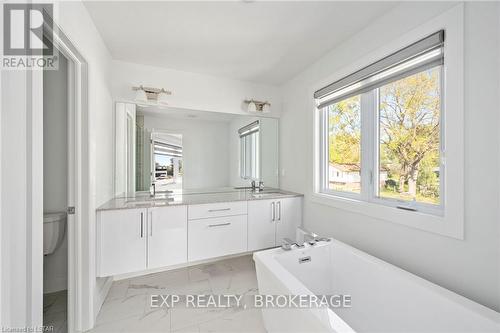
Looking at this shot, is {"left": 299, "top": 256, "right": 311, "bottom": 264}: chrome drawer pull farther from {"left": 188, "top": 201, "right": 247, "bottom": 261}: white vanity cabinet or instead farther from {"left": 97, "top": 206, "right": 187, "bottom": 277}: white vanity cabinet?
{"left": 97, "top": 206, "right": 187, "bottom": 277}: white vanity cabinet

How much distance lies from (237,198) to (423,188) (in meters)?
1.70

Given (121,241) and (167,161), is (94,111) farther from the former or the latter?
(121,241)

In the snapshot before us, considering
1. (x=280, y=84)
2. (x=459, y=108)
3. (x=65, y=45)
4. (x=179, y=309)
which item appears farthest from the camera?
(x=280, y=84)

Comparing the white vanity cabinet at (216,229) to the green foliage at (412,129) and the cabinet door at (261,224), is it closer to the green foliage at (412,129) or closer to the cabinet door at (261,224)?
the cabinet door at (261,224)

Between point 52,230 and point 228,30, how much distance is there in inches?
93.4

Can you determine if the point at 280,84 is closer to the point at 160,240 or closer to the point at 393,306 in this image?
the point at 160,240

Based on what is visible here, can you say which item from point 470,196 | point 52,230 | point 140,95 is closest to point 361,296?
point 470,196

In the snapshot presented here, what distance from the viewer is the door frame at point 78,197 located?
63.1 inches

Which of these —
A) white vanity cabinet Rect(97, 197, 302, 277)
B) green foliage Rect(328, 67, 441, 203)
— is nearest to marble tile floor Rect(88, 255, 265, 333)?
white vanity cabinet Rect(97, 197, 302, 277)

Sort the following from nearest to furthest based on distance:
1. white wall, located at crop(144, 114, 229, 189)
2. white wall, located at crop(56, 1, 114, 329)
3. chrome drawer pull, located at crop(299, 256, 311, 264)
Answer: white wall, located at crop(56, 1, 114, 329), chrome drawer pull, located at crop(299, 256, 311, 264), white wall, located at crop(144, 114, 229, 189)

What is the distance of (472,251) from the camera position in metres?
1.20

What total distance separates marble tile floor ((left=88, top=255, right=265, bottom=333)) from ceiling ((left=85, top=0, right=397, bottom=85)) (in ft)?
7.86

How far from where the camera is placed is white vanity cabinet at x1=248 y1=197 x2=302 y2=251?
2477 mm

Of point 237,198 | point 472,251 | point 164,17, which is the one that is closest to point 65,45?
point 164,17
